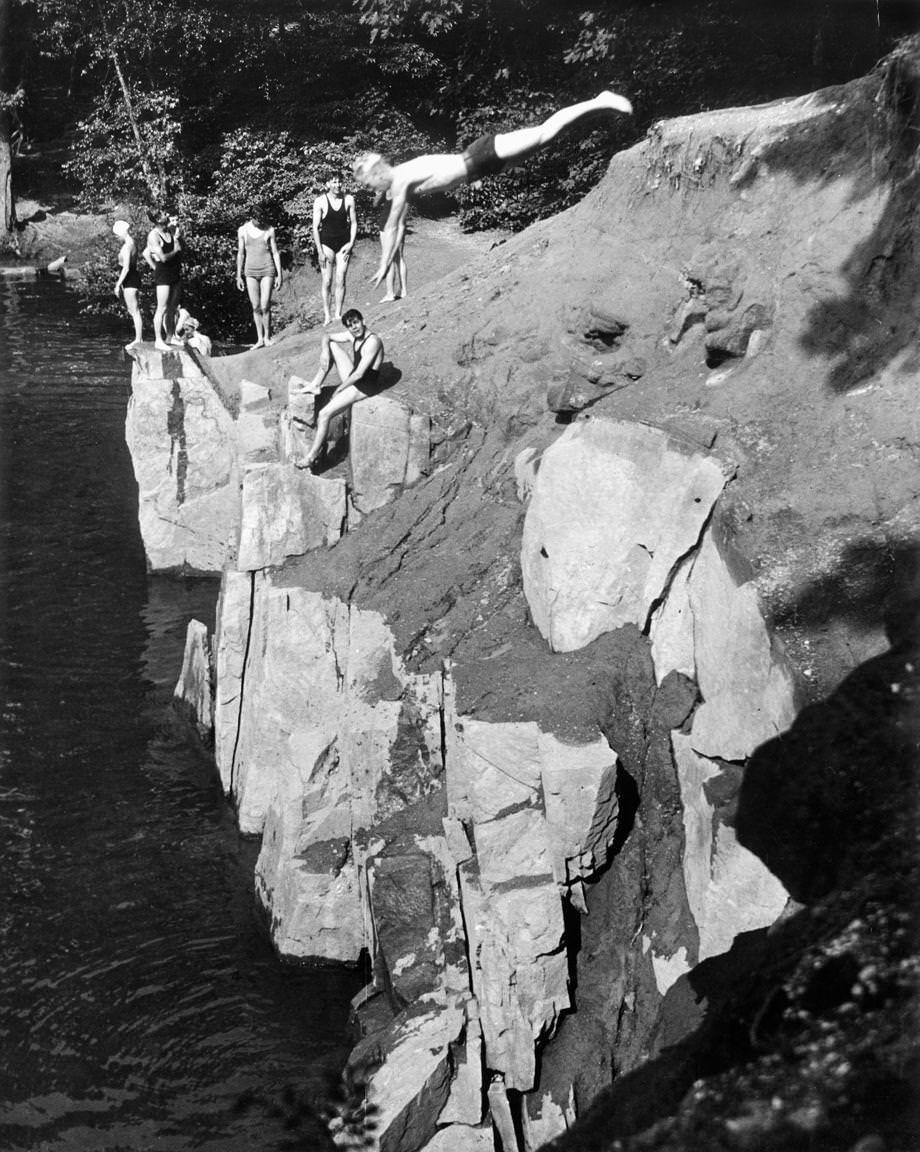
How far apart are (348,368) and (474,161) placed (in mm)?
4851

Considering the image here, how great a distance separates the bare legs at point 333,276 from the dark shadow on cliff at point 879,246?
8911 mm

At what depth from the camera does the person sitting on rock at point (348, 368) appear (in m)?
13.7

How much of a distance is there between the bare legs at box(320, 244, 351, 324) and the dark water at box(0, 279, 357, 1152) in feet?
15.4

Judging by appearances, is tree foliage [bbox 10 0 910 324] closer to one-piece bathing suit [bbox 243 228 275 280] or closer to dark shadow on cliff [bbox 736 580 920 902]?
one-piece bathing suit [bbox 243 228 275 280]

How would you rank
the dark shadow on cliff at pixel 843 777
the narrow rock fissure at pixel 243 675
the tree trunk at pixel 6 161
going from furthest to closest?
the tree trunk at pixel 6 161 < the narrow rock fissure at pixel 243 675 < the dark shadow on cliff at pixel 843 777

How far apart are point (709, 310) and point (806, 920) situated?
19.9 ft

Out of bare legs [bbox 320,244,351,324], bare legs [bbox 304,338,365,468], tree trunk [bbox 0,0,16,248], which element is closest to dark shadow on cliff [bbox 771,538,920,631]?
bare legs [bbox 304,338,365,468]

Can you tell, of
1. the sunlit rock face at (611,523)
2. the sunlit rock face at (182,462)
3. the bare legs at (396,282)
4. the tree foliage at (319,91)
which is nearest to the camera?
the sunlit rock face at (611,523)

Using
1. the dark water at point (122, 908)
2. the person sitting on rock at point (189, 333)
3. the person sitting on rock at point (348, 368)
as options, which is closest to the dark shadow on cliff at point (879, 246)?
the person sitting on rock at point (348, 368)

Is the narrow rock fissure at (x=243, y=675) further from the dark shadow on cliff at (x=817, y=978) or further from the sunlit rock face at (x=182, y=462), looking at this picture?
the dark shadow on cliff at (x=817, y=978)

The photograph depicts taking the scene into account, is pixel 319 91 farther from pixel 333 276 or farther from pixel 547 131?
pixel 547 131

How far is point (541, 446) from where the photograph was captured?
1235cm

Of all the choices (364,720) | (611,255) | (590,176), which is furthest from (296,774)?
(590,176)

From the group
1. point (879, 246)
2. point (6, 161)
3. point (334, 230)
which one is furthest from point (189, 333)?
point (6, 161)
